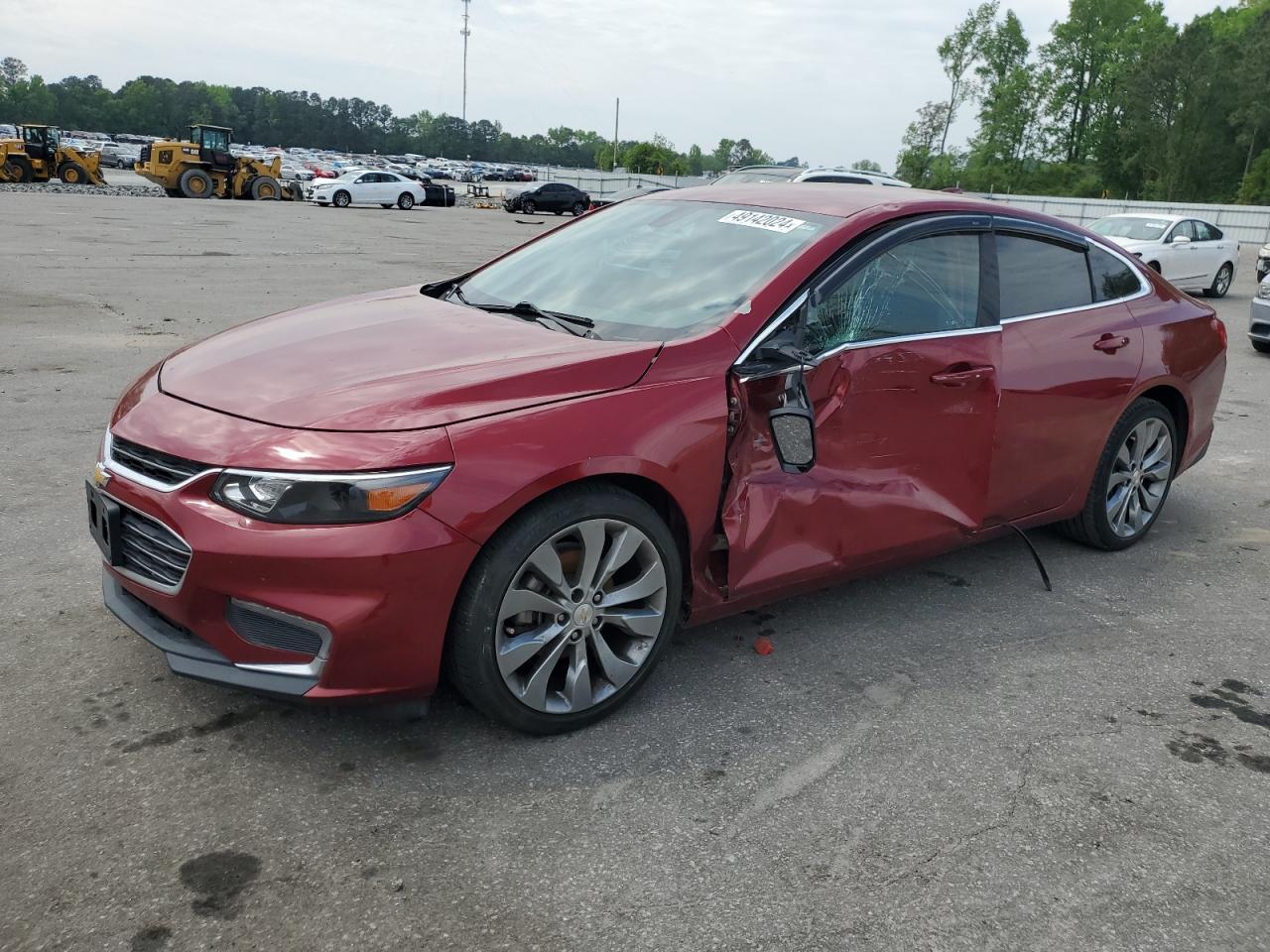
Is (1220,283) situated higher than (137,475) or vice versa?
(1220,283)

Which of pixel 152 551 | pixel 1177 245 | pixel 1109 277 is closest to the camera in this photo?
pixel 152 551

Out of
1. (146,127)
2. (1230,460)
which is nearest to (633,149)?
(146,127)

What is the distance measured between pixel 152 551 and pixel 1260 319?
39.6 ft

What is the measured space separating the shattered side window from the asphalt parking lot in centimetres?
116

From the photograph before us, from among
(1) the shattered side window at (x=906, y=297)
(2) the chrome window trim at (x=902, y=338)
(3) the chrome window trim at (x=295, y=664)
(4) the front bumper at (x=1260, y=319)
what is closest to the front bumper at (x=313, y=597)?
(3) the chrome window trim at (x=295, y=664)

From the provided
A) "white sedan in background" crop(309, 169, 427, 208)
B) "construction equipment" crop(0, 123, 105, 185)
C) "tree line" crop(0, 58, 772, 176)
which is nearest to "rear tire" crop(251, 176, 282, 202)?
"white sedan in background" crop(309, 169, 427, 208)

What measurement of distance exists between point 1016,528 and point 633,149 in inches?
4996

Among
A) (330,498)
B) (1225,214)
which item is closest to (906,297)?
(330,498)

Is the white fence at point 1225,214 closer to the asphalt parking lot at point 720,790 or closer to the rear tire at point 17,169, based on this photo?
the rear tire at point 17,169

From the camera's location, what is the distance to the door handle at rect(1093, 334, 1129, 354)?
4.60 metres

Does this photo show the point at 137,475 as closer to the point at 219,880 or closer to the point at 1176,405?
the point at 219,880

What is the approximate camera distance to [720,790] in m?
2.97

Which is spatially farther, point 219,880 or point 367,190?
point 367,190

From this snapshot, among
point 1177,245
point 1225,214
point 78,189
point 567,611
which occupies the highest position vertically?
point 1225,214
